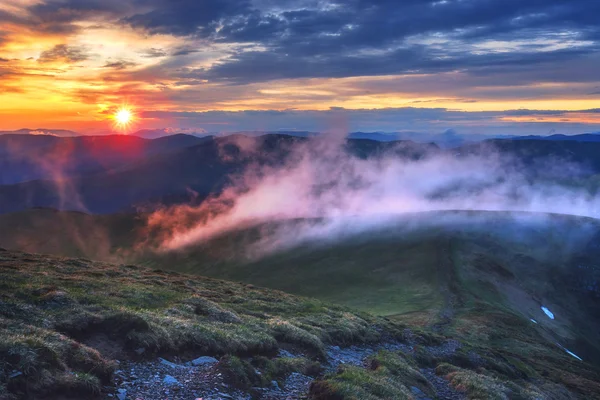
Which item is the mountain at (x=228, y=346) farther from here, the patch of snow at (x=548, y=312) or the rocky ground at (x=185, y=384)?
the patch of snow at (x=548, y=312)

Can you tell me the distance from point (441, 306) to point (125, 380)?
341 feet

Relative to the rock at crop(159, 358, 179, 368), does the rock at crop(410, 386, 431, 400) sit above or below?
below

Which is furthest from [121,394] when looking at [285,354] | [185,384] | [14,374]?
[285,354]

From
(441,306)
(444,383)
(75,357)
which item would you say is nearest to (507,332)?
(441,306)

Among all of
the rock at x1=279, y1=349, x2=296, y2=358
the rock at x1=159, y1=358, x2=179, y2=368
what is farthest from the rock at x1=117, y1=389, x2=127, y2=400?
the rock at x1=279, y1=349, x2=296, y2=358

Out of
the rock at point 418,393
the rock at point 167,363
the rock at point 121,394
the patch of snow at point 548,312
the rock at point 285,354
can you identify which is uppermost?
the rock at point 121,394

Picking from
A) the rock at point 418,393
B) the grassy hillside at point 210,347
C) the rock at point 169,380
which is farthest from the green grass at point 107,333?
the rock at point 418,393

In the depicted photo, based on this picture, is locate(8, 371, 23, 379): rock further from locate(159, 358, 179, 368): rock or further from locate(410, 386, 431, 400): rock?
locate(410, 386, 431, 400): rock

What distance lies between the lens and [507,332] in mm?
95062

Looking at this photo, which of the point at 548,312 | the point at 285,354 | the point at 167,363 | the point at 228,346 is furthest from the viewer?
the point at 548,312

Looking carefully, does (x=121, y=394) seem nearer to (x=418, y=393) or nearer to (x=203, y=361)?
(x=203, y=361)

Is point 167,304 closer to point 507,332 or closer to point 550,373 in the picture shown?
point 550,373

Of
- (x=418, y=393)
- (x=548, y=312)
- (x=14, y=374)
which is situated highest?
(x=14, y=374)

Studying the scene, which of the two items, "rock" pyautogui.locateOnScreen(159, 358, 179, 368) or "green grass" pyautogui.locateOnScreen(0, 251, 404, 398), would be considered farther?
"rock" pyautogui.locateOnScreen(159, 358, 179, 368)
